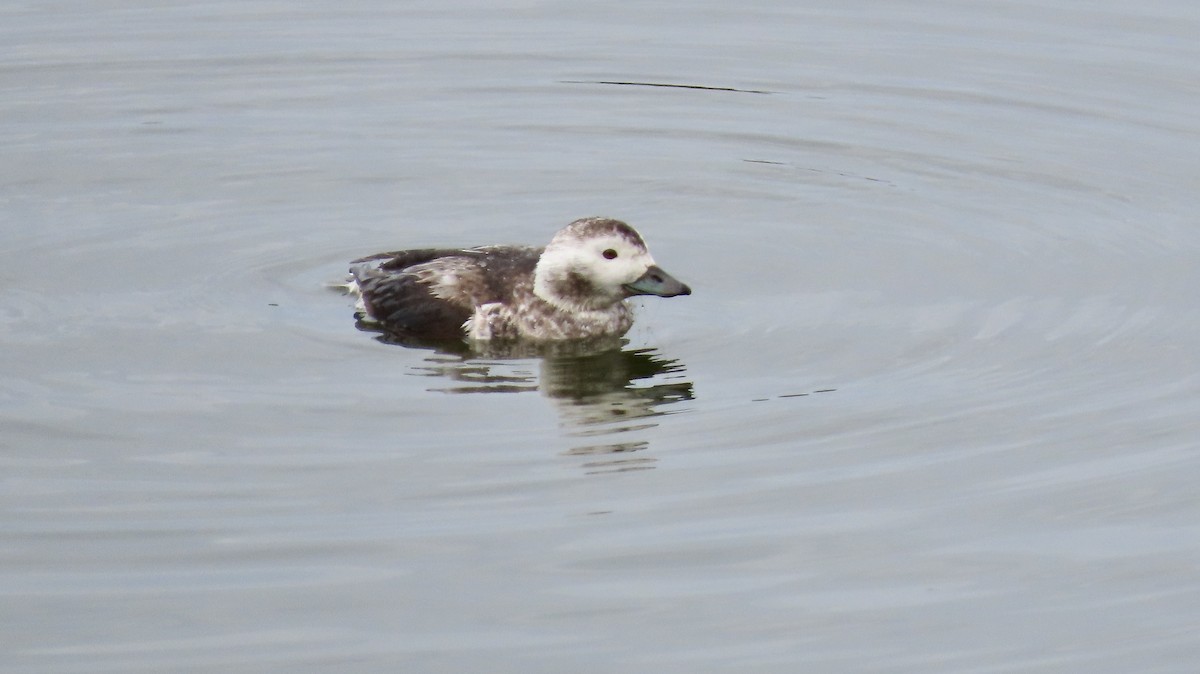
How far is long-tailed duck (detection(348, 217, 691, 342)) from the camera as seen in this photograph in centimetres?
1157

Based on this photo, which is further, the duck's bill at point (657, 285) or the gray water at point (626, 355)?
the duck's bill at point (657, 285)

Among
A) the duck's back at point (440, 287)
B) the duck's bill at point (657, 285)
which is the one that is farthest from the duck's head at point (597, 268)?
the duck's back at point (440, 287)

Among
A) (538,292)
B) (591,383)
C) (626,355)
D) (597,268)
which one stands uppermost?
(597,268)

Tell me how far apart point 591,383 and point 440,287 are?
50.3 inches

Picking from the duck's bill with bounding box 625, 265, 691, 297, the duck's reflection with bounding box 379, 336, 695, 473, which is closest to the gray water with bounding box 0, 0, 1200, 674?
the duck's reflection with bounding box 379, 336, 695, 473

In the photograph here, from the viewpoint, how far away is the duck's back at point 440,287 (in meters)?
11.7

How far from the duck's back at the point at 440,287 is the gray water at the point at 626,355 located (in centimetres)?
38

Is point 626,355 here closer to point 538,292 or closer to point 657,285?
point 657,285

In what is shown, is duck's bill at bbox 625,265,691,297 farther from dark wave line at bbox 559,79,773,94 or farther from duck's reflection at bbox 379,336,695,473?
dark wave line at bbox 559,79,773,94

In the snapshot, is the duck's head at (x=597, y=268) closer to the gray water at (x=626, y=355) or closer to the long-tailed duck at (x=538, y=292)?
the long-tailed duck at (x=538, y=292)

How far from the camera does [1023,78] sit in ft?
56.1

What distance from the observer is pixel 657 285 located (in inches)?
452

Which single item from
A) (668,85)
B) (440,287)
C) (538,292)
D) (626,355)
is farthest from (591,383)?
(668,85)

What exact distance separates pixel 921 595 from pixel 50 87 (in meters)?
11.4
